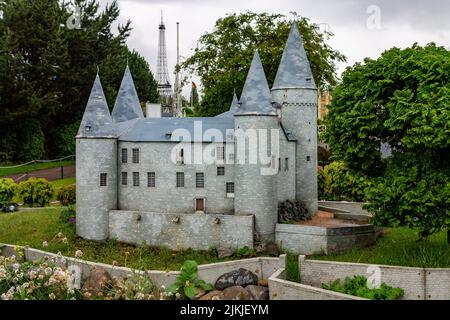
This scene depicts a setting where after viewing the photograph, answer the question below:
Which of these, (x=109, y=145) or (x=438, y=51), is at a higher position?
(x=438, y=51)

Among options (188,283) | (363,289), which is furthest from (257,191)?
(363,289)

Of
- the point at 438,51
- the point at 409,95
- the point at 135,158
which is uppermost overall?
the point at 438,51

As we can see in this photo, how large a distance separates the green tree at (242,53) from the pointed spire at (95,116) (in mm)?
16341

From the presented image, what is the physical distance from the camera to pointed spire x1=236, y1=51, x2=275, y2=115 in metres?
33.7

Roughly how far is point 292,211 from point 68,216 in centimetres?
1555

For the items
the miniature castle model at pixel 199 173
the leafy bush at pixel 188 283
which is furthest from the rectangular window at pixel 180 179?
the leafy bush at pixel 188 283

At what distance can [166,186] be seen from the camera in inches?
1422

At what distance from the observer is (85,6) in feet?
209

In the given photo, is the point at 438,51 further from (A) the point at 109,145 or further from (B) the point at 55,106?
(B) the point at 55,106

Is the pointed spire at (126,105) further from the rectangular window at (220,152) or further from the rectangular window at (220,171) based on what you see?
the rectangular window at (220,171)

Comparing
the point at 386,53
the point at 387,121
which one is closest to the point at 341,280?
the point at 387,121

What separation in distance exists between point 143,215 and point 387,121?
1625 centimetres

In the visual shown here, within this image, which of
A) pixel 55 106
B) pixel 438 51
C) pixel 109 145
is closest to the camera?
pixel 438 51

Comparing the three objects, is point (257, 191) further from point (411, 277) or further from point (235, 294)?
point (411, 277)
